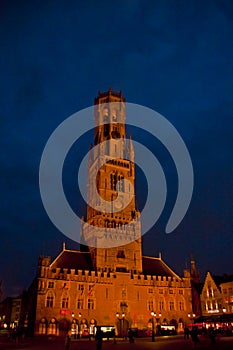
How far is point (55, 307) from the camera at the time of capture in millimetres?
49469

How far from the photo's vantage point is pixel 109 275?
55.5 meters

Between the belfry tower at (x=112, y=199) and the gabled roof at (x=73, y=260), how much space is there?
4.50 feet

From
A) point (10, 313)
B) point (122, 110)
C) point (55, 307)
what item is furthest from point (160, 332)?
point (10, 313)

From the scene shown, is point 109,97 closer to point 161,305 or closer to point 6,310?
point 161,305

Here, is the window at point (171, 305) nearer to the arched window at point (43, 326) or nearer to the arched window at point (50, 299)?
the arched window at point (50, 299)

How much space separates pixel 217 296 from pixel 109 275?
19412 mm

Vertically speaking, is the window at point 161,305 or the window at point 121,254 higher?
the window at point 121,254

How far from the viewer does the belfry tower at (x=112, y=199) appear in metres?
58.1

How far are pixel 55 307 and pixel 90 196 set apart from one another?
2378 centimetres

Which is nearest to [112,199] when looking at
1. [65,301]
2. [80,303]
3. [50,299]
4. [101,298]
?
[101,298]

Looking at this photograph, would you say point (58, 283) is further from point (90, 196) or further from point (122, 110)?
point (122, 110)

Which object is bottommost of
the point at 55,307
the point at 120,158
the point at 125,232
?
the point at 55,307

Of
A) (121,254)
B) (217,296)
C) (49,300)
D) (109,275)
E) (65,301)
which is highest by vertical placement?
(121,254)

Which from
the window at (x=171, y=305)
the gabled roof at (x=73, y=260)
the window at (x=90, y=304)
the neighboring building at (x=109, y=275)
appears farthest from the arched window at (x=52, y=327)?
the window at (x=171, y=305)
